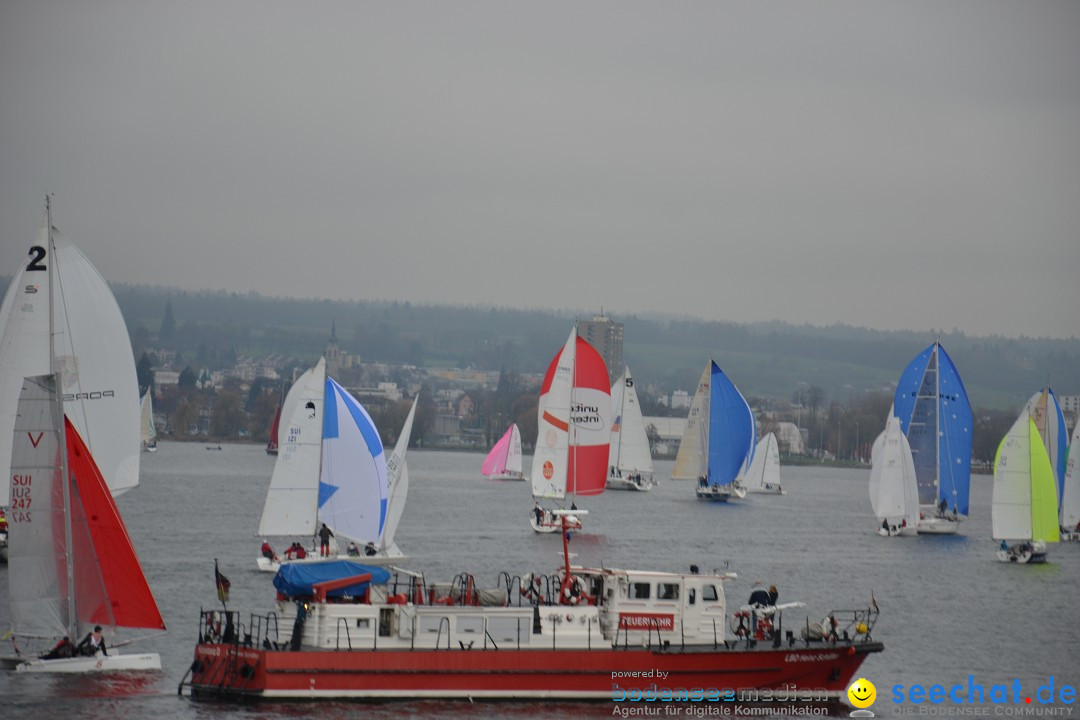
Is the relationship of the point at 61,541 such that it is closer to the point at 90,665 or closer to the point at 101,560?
the point at 101,560

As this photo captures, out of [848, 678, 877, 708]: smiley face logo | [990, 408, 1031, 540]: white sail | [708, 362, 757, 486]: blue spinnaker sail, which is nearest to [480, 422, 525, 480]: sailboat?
[708, 362, 757, 486]: blue spinnaker sail

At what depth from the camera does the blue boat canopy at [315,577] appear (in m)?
35.2

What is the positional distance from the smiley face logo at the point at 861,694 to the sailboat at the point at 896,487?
4596cm

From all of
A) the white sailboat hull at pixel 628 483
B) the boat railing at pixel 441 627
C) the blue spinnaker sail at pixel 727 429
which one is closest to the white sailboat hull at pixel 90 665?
the boat railing at pixel 441 627

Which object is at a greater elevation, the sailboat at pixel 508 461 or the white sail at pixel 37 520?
the white sail at pixel 37 520

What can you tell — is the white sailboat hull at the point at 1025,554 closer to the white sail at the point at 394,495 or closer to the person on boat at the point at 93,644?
the white sail at the point at 394,495

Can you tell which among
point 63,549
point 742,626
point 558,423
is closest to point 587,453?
point 558,423

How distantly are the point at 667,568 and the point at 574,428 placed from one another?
632 inches

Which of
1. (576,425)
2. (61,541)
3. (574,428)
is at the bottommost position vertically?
(61,541)

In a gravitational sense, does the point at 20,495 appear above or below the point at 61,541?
above

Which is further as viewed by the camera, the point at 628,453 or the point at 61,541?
the point at 628,453

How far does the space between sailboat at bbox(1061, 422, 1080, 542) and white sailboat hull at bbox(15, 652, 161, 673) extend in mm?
63597

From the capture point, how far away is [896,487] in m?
84.9

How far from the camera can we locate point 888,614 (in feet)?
176
